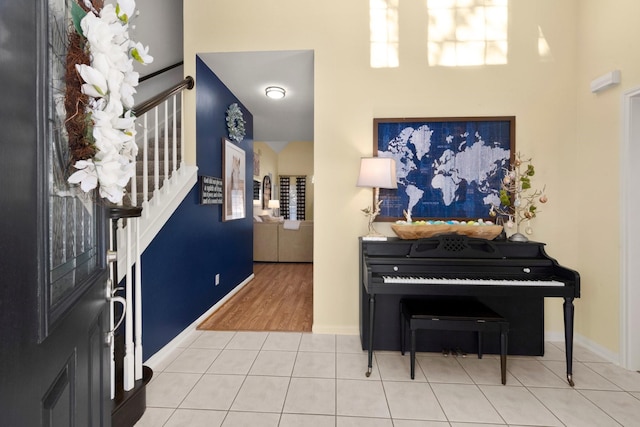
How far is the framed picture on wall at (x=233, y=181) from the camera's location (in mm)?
3320

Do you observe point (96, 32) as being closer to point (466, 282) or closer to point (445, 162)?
point (466, 282)

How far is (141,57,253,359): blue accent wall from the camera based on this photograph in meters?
2.15

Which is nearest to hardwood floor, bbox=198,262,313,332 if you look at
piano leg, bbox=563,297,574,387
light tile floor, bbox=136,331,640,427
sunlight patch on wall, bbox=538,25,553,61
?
light tile floor, bbox=136,331,640,427

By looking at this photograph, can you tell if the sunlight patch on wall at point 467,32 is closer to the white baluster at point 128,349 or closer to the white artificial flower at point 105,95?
the white artificial flower at point 105,95

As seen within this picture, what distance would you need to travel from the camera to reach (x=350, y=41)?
263cm

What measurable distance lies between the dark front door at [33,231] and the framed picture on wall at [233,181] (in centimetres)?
268

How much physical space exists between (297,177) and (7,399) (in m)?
9.50

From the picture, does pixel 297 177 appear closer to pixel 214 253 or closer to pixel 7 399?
pixel 214 253

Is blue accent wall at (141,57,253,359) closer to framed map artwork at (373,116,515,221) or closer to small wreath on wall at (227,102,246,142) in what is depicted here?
small wreath on wall at (227,102,246,142)

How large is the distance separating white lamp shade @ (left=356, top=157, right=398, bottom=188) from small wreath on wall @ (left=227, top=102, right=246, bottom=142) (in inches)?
76.6

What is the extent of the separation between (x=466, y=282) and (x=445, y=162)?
112 centimetres

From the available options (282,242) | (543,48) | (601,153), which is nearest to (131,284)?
(601,153)

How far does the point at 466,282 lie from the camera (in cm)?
195

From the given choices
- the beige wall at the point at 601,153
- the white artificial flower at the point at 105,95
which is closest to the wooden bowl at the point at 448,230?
the beige wall at the point at 601,153
